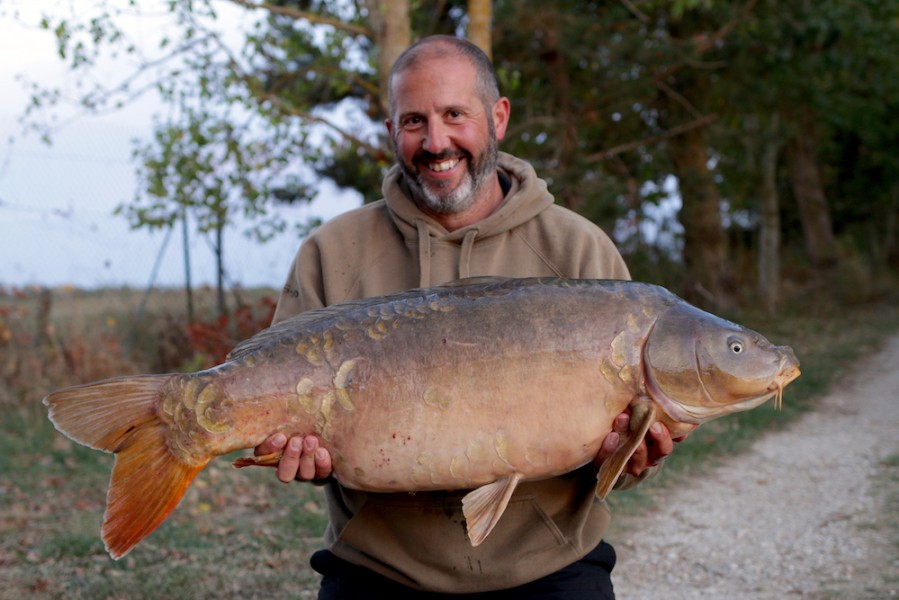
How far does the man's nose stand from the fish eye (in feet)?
3.69

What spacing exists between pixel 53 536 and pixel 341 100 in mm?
9143

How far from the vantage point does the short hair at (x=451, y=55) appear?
126 inches

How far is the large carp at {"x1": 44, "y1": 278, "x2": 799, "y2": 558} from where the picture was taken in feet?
8.55

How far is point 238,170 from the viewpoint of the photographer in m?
9.05

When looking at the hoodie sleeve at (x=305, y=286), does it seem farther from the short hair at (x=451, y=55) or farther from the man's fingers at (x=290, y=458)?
the man's fingers at (x=290, y=458)

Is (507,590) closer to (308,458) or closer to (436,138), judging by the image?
(308,458)

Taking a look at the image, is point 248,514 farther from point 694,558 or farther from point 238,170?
point 238,170

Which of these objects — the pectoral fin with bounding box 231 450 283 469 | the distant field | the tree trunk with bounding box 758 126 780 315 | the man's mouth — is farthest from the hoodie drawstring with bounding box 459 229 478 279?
the tree trunk with bounding box 758 126 780 315

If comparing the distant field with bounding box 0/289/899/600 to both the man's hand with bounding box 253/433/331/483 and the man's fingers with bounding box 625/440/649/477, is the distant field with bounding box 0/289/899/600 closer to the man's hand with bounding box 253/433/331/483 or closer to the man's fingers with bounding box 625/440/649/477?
the man's hand with bounding box 253/433/331/483

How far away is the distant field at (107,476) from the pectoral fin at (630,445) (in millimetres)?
2609

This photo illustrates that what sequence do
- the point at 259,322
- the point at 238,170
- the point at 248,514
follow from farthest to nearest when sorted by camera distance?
the point at 259,322 < the point at 238,170 < the point at 248,514

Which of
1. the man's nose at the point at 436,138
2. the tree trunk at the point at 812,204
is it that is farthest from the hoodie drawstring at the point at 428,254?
the tree trunk at the point at 812,204

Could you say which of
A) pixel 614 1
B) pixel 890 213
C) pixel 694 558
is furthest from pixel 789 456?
pixel 890 213

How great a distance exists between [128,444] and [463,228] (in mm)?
1251
